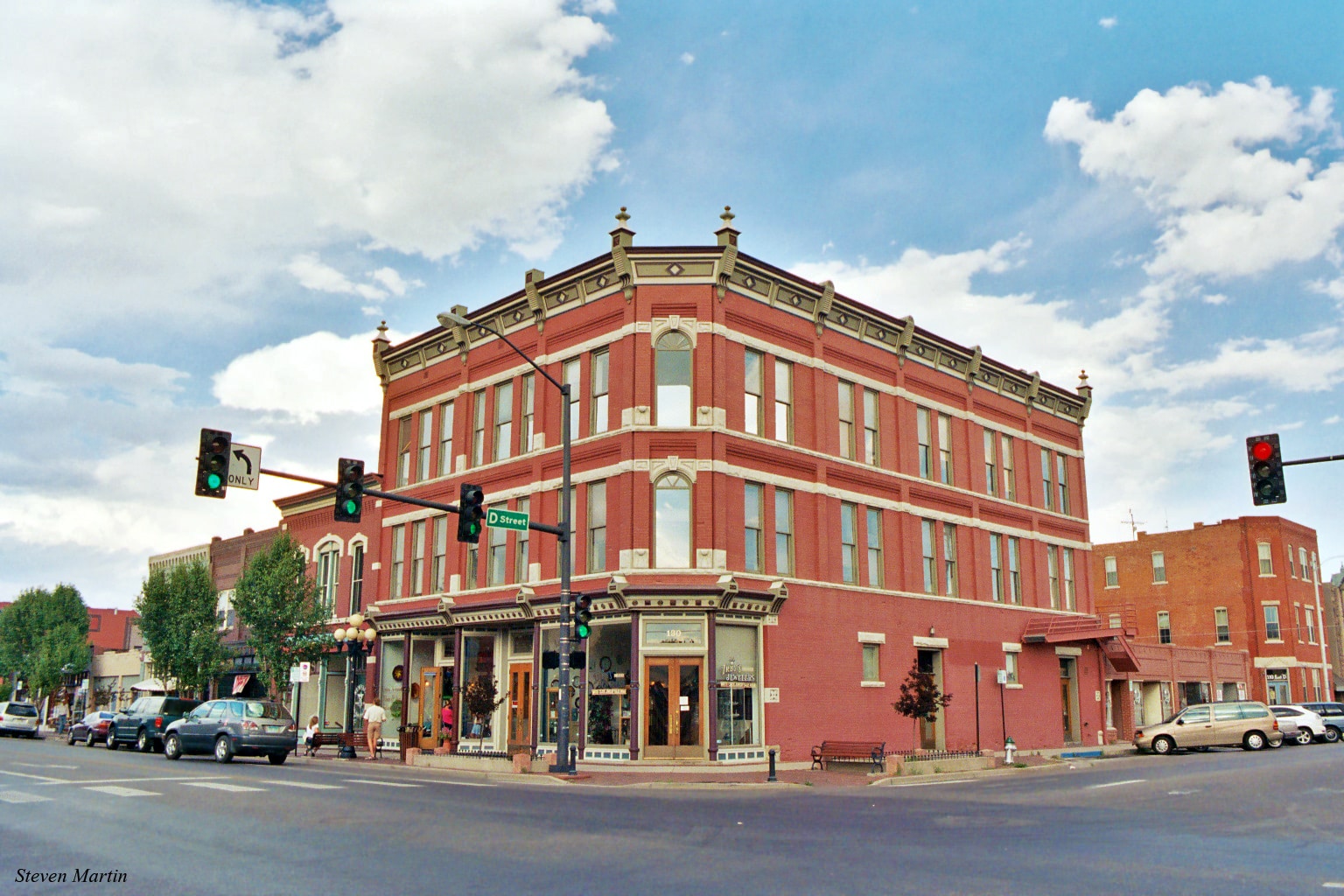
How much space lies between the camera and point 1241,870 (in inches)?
426

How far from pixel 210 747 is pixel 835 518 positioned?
18751 mm

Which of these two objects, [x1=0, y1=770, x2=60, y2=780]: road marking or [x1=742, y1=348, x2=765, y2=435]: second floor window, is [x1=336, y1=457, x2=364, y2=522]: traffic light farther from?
[x1=742, y1=348, x2=765, y2=435]: second floor window

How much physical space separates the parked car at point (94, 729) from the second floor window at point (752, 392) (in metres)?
25.1

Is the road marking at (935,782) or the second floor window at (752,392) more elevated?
the second floor window at (752,392)

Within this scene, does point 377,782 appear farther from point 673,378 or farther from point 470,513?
point 673,378

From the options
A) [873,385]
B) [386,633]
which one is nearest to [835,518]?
[873,385]

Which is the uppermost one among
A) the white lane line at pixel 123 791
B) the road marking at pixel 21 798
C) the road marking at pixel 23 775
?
the road marking at pixel 21 798

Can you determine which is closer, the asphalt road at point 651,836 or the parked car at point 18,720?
the asphalt road at point 651,836

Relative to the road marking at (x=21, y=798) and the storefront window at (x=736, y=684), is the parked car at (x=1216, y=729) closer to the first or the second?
the storefront window at (x=736, y=684)

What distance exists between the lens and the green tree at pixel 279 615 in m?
39.8

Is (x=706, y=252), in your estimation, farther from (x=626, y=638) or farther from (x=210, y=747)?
(x=210, y=747)

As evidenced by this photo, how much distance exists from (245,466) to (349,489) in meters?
1.95

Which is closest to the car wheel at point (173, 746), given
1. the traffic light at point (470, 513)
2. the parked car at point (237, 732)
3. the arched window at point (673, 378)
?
the parked car at point (237, 732)

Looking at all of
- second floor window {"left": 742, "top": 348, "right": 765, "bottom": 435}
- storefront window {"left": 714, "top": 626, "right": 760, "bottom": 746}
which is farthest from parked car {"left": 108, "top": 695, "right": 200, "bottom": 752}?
second floor window {"left": 742, "top": 348, "right": 765, "bottom": 435}
